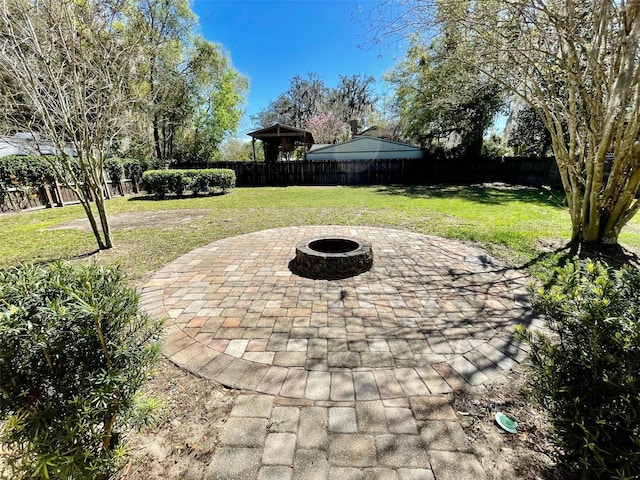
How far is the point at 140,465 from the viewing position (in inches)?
57.0

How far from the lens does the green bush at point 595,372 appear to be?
1.06 metres

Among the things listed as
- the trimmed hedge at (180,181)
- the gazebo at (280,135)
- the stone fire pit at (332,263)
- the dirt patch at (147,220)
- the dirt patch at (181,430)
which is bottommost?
the dirt patch at (147,220)

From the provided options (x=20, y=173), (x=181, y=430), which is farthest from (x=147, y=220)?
(x=181, y=430)

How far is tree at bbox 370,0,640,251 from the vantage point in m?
3.59

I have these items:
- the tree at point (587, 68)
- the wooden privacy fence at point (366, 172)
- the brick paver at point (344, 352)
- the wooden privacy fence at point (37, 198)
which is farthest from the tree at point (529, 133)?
the wooden privacy fence at point (37, 198)

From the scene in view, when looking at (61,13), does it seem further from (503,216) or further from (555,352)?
(503,216)

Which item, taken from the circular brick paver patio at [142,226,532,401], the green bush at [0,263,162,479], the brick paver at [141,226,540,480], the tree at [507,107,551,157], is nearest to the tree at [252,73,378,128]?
the tree at [507,107,551,157]

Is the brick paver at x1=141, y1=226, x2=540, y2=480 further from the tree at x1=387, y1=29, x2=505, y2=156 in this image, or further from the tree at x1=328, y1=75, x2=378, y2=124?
the tree at x1=328, y1=75, x2=378, y2=124

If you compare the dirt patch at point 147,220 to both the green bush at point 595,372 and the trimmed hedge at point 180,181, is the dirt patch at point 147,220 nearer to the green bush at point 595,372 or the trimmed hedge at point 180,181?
the trimmed hedge at point 180,181

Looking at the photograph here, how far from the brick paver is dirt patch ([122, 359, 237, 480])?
7 centimetres

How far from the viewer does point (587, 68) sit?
4.14m

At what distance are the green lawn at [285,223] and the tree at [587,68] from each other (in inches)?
37.3

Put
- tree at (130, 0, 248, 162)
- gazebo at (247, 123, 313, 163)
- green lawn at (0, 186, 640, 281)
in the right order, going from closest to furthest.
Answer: green lawn at (0, 186, 640, 281) < gazebo at (247, 123, 313, 163) < tree at (130, 0, 248, 162)

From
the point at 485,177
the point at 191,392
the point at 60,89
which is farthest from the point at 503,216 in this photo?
the point at 485,177
